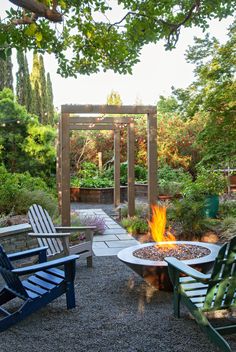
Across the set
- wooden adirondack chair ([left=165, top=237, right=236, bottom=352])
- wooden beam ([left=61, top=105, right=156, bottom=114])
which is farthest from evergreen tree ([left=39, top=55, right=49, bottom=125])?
wooden adirondack chair ([left=165, top=237, right=236, bottom=352])

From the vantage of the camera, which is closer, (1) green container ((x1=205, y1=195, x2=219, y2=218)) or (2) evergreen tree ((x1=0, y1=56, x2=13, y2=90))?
(1) green container ((x1=205, y1=195, x2=219, y2=218))

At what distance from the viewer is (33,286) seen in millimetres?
3281

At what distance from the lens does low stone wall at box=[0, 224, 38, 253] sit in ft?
15.8

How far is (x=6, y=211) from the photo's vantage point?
662 centimetres

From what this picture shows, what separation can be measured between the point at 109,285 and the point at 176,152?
35.5 feet

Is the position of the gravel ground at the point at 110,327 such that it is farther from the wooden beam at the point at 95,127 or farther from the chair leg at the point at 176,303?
the wooden beam at the point at 95,127

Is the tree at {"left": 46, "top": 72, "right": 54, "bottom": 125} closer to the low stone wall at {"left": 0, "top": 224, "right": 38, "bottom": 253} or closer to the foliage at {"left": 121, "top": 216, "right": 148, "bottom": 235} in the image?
the foliage at {"left": 121, "top": 216, "right": 148, "bottom": 235}

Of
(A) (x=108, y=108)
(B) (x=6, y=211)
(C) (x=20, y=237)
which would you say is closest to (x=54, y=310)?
(C) (x=20, y=237)

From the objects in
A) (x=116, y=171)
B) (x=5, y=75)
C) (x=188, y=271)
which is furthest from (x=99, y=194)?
(x=188, y=271)

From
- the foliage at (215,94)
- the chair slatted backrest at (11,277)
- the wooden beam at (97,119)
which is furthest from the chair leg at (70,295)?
the wooden beam at (97,119)

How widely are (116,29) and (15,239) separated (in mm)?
2984

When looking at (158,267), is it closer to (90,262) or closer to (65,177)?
(90,262)

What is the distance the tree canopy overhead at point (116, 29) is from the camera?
14.0ft

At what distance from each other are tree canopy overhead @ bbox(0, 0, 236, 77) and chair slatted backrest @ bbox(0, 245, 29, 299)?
222 centimetres
